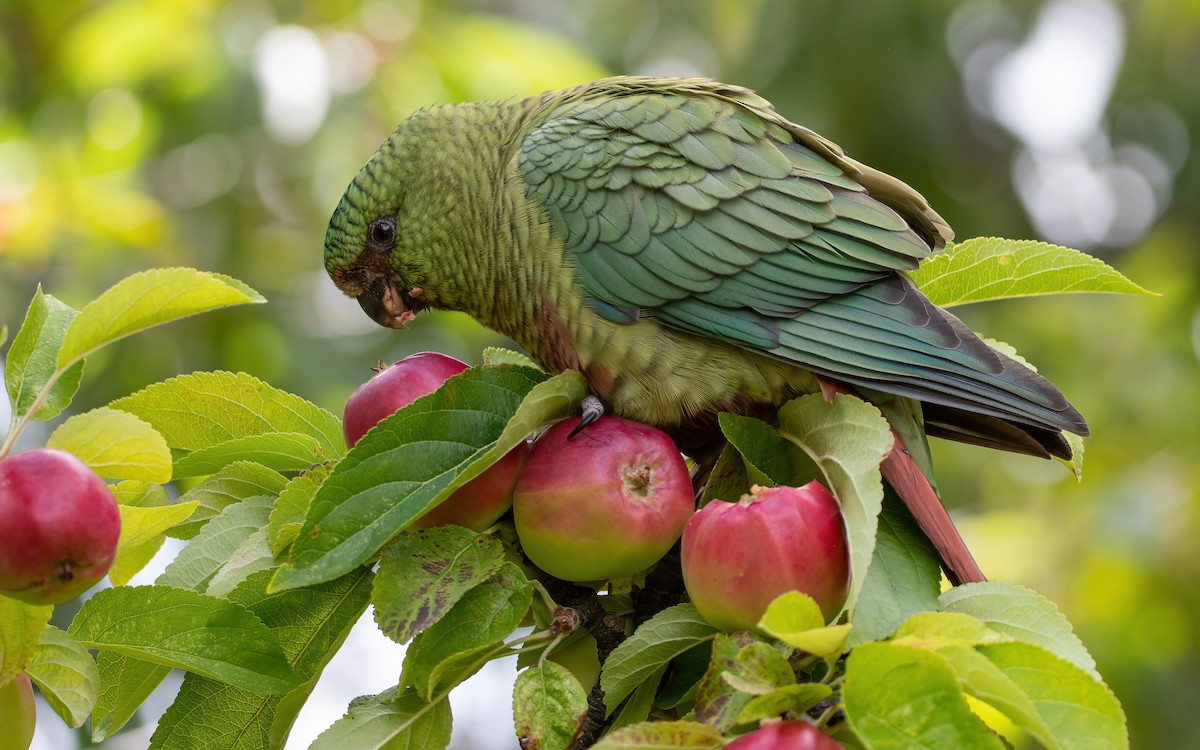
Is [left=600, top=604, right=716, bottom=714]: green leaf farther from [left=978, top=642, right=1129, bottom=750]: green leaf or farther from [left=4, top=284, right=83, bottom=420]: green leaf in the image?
[left=4, top=284, right=83, bottom=420]: green leaf

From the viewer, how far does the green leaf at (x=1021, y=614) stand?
1.57 metres

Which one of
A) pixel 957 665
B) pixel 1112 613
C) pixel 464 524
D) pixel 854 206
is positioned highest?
pixel 854 206

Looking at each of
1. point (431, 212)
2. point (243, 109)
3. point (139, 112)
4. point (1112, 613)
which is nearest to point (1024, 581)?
point (1112, 613)

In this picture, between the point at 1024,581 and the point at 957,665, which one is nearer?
the point at 957,665

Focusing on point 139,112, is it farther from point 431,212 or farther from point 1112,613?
point 1112,613

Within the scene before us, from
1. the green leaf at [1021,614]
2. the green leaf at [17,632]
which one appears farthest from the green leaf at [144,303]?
the green leaf at [1021,614]

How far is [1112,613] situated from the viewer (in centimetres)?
A: 584

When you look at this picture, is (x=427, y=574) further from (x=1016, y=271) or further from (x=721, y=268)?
(x=1016, y=271)

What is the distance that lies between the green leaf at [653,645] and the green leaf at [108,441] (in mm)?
702

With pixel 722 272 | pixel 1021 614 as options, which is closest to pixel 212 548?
pixel 722 272

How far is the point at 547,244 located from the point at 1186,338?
22.6ft

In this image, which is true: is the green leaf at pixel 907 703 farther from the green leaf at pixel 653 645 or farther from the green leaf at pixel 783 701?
the green leaf at pixel 653 645

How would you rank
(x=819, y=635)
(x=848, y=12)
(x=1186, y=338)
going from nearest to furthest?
(x=819, y=635) < (x=1186, y=338) < (x=848, y=12)

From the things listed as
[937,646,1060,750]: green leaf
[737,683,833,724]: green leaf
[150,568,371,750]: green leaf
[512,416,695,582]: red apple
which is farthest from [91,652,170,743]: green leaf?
A: [937,646,1060,750]: green leaf
